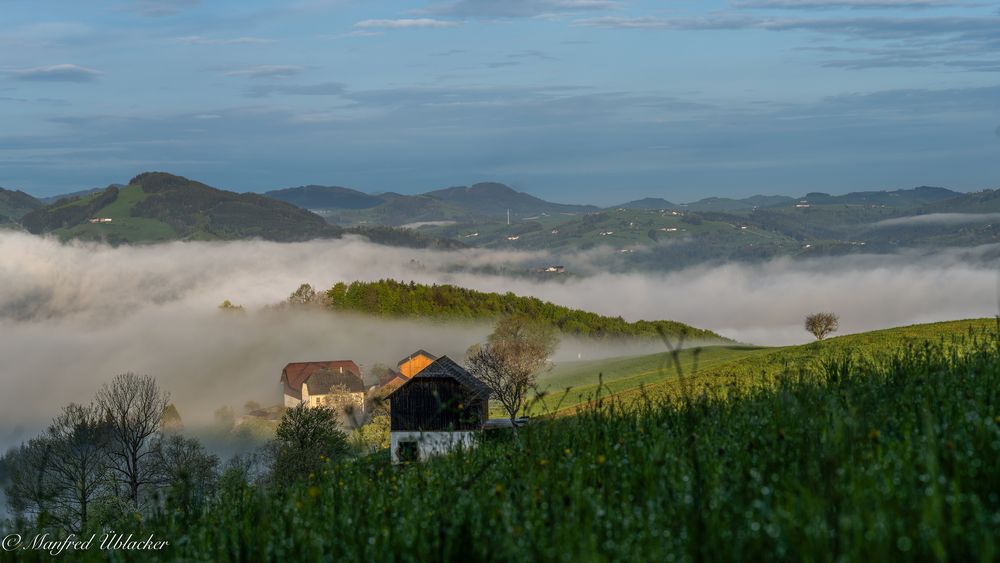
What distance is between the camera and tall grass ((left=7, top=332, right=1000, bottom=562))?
19.7ft

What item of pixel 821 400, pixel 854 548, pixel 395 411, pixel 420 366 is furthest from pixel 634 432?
pixel 420 366

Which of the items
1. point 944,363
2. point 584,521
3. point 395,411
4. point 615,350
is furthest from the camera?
point 615,350

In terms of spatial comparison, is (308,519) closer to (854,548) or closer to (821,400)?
(854,548)

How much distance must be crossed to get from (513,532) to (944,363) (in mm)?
7402

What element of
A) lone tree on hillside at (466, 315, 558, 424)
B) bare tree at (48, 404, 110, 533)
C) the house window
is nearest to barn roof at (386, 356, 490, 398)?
lone tree on hillside at (466, 315, 558, 424)

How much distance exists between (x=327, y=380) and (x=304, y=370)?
1238cm

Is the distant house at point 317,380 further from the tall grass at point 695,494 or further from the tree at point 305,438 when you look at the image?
the tall grass at point 695,494

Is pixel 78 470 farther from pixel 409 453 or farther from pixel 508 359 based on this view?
pixel 409 453

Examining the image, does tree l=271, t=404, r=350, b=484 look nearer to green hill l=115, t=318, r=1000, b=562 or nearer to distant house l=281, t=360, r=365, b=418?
green hill l=115, t=318, r=1000, b=562

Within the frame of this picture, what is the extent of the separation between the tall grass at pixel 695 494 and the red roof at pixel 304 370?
15758 cm

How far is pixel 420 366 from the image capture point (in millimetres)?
140750

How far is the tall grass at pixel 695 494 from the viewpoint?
6.00 m

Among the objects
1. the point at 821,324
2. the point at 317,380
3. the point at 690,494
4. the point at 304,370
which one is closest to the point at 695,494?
the point at 690,494

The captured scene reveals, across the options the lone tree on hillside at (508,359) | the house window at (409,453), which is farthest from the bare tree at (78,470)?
the house window at (409,453)
